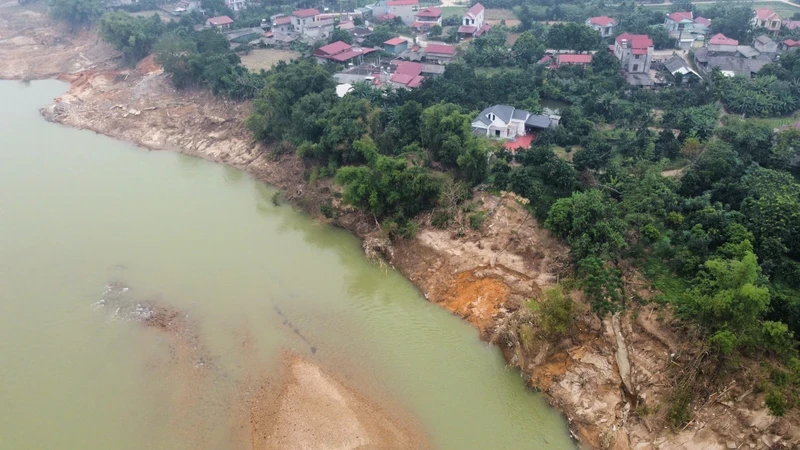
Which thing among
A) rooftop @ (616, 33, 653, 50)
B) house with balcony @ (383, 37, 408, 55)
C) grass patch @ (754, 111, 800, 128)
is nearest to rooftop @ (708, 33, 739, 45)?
rooftop @ (616, 33, 653, 50)

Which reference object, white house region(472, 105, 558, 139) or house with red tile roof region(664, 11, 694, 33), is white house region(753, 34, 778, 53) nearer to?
house with red tile roof region(664, 11, 694, 33)

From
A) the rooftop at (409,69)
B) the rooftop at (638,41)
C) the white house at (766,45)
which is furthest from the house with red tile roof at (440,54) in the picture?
the white house at (766,45)

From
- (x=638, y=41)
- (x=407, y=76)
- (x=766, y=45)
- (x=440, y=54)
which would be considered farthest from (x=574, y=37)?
(x=407, y=76)

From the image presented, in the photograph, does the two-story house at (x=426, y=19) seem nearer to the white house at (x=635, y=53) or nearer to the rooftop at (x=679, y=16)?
the white house at (x=635, y=53)

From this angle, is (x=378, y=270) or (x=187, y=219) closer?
(x=378, y=270)

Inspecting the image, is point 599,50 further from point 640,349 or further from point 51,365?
point 51,365

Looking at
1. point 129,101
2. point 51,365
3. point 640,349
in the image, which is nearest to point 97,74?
point 129,101

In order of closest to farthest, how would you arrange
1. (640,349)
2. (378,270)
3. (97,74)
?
(640,349) < (378,270) < (97,74)
